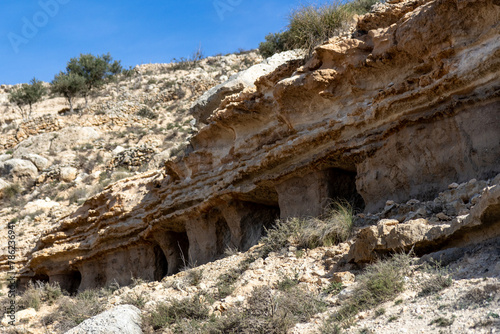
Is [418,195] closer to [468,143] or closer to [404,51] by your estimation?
[468,143]

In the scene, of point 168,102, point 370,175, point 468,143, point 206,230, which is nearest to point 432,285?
point 468,143

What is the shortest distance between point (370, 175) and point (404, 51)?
2.02m

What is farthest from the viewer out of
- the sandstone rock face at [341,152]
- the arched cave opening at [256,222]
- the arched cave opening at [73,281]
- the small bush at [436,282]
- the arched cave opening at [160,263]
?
the arched cave opening at [73,281]

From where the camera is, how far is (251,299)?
6.48m

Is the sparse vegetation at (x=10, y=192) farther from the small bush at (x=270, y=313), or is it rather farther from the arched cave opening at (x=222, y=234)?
the small bush at (x=270, y=313)

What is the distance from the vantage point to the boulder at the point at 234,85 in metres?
14.1

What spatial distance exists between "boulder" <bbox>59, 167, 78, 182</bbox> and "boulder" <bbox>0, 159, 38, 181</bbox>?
172 cm

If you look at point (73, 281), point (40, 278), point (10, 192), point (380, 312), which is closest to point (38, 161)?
point (10, 192)

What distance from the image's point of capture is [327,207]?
29.3 feet

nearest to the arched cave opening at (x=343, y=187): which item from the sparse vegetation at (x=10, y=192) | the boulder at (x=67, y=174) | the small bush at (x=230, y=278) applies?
the small bush at (x=230, y=278)

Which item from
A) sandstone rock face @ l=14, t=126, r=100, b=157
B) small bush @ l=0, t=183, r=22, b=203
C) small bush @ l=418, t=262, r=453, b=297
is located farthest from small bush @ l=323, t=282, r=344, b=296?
sandstone rock face @ l=14, t=126, r=100, b=157

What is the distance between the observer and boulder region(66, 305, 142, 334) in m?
6.97

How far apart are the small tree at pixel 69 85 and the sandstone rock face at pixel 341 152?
65.0ft

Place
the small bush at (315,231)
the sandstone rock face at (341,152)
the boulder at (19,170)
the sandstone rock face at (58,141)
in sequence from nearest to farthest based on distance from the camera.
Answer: the sandstone rock face at (341,152)
the small bush at (315,231)
the boulder at (19,170)
the sandstone rock face at (58,141)
